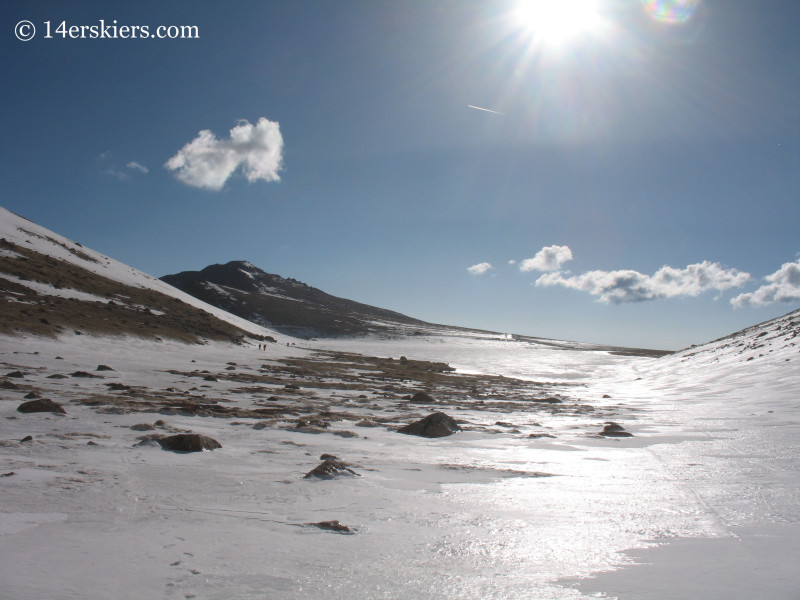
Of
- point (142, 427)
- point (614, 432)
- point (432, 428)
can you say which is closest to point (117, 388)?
point (142, 427)

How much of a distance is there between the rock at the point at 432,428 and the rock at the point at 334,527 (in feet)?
19.4

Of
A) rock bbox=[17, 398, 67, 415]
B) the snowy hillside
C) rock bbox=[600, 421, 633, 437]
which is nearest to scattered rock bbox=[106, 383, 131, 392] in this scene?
the snowy hillside

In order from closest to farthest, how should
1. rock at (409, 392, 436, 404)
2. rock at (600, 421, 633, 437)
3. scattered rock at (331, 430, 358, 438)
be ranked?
scattered rock at (331, 430, 358, 438)
rock at (600, 421, 633, 437)
rock at (409, 392, 436, 404)

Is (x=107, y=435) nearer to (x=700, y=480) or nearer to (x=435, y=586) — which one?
(x=435, y=586)

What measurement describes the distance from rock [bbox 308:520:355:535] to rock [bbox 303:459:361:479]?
5.44 feet

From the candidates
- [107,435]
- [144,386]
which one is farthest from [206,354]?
[107,435]

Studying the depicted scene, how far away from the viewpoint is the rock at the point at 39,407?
912cm

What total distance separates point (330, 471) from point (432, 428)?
14.6ft

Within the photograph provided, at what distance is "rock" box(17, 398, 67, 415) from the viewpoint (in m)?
9.12

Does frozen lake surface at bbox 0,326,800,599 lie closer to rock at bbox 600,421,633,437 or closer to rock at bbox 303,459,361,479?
rock at bbox 303,459,361,479

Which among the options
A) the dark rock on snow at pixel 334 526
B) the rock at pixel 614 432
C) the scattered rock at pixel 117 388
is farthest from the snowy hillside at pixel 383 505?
the scattered rock at pixel 117 388

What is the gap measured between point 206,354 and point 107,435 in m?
33.0

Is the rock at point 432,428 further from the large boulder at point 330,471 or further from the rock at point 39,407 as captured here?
the rock at point 39,407

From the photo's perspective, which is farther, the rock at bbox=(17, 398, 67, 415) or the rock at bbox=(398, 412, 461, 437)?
the rock at bbox=(398, 412, 461, 437)
